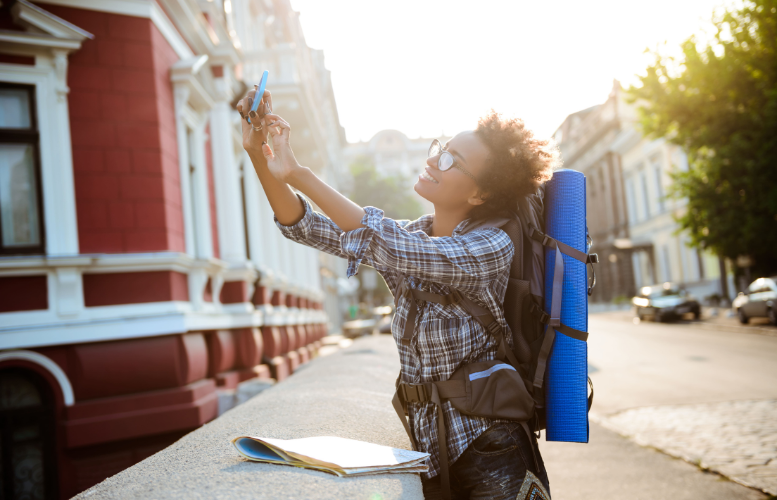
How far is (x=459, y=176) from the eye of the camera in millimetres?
2215

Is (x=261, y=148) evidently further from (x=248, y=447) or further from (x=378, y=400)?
(x=378, y=400)

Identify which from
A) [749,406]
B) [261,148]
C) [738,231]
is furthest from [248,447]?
[738,231]

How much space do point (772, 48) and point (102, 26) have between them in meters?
15.7

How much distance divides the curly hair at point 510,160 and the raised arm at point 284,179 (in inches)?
18.2

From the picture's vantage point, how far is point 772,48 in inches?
654

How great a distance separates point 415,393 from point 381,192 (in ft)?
193

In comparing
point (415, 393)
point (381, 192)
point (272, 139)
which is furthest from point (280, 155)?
point (381, 192)

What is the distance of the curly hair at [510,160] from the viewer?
2178 millimetres

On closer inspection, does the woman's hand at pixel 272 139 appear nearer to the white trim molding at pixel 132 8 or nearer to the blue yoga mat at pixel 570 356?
the blue yoga mat at pixel 570 356

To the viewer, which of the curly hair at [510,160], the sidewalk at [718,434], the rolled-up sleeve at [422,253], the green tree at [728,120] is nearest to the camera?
the rolled-up sleeve at [422,253]

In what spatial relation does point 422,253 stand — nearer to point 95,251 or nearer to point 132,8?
point 95,251

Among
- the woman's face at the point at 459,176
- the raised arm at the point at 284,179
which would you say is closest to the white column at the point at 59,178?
the raised arm at the point at 284,179

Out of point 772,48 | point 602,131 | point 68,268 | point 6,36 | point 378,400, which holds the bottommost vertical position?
point 378,400

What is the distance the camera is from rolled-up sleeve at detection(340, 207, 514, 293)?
191cm
